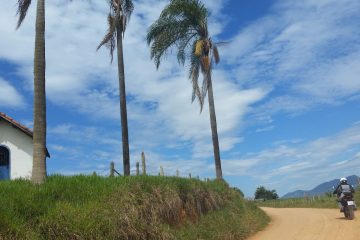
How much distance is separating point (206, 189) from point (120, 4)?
1052 centimetres

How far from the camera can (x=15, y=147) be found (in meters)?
23.8

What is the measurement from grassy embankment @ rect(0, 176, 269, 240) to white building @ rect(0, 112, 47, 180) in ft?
34.2

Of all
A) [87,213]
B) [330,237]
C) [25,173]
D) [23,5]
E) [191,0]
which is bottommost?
[330,237]

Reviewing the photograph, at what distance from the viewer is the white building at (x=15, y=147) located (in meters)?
23.5

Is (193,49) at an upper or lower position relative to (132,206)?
upper

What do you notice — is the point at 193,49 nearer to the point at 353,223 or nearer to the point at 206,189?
the point at 206,189

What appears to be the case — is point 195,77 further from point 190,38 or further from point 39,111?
point 39,111

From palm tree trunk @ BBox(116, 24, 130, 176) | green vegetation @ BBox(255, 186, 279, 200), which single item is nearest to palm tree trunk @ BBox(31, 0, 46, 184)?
palm tree trunk @ BBox(116, 24, 130, 176)

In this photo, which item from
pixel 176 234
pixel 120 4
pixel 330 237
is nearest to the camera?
pixel 176 234

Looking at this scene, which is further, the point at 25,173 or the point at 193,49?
the point at 193,49

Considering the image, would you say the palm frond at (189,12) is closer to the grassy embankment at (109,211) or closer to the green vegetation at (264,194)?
the grassy embankment at (109,211)

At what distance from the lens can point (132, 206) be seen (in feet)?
38.8

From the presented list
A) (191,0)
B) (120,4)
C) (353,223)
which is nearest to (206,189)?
(353,223)

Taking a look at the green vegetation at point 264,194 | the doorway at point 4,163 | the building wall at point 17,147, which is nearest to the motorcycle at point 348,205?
the building wall at point 17,147
